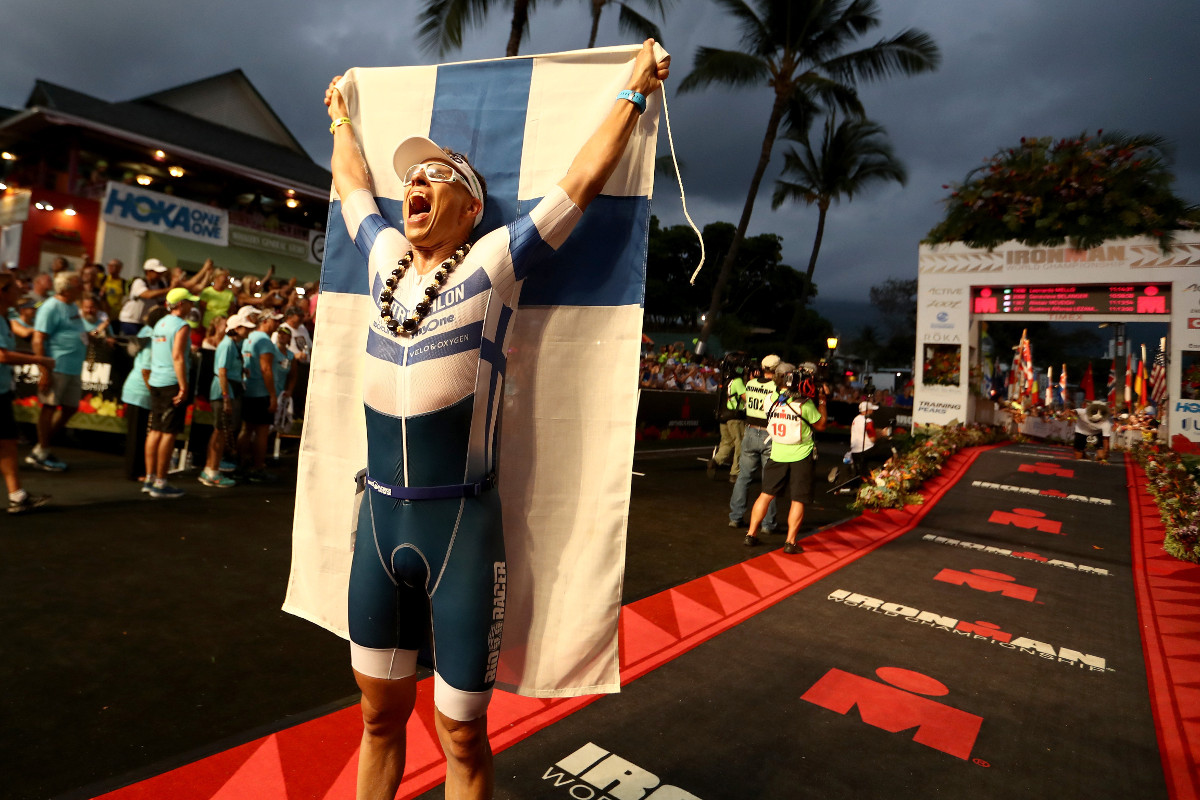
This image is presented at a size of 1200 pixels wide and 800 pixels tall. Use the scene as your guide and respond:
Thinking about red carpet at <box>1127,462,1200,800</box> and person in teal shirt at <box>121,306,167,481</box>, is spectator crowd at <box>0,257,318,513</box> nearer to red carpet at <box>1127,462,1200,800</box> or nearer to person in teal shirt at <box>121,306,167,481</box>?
person in teal shirt at <box>121,306,167,481</box>

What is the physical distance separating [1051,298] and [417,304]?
1671cm

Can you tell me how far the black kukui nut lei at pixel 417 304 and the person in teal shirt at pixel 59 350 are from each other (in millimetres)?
6333

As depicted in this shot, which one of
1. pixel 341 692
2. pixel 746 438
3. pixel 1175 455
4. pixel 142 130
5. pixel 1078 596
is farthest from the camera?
pixel 142 130

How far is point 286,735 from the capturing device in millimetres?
2516

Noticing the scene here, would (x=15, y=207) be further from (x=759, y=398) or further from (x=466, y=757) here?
(x=466, y=757)

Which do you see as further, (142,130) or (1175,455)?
(142,130)

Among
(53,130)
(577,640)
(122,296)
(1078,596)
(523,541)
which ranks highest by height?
(53,130)

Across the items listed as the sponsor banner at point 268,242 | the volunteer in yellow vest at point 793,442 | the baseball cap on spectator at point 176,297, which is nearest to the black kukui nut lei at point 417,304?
the volunteer in yellow vest at point 793,442

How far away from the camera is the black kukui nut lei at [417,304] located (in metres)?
1.59

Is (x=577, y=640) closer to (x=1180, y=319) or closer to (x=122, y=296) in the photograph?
(x=122, y=296)

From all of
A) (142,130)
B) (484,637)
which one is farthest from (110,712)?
(142,130)

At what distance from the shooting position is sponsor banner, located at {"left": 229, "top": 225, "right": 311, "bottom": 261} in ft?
55.3

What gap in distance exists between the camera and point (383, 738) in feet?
5.60

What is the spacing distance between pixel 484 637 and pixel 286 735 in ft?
4.98
